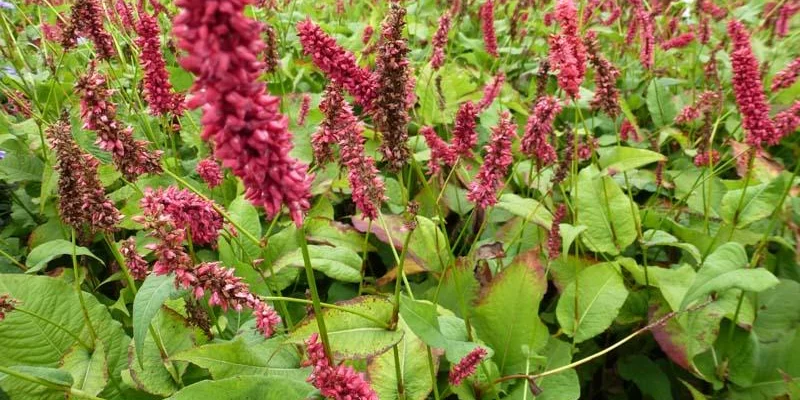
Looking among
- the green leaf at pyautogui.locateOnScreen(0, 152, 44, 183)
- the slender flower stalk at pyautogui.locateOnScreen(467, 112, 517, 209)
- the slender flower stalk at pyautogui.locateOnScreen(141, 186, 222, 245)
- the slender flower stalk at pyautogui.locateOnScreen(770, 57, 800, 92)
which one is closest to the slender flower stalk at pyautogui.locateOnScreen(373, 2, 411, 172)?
the slender flower stalk at pyautogui.locateOnScreen(467, 112, 517, 209)

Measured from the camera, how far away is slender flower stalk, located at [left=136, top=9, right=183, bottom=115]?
1880mm

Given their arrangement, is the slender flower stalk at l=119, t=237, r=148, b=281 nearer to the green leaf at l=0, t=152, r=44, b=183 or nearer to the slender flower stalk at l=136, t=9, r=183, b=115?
the slender flower stalk at l=136, t=9, r=183, b=115

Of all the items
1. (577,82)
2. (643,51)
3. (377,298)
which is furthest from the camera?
(643,51)

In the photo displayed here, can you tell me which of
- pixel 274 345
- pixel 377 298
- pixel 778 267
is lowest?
pixel 778 267

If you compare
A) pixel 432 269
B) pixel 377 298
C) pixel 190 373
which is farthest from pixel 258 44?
pixel 432 269

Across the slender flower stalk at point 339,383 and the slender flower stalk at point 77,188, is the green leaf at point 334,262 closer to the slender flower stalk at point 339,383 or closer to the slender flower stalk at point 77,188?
the slender flower stalk at point 77,188

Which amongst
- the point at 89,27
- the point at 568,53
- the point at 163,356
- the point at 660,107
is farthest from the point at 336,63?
the point at 660,107

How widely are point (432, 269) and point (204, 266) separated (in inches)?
44.6

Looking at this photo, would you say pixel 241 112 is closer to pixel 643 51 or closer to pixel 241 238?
pixel 241 238

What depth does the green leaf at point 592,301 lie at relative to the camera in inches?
76.1

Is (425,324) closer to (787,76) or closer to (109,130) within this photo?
(109,130)

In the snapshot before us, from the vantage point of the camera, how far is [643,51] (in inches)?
135

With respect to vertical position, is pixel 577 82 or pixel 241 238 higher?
pixel 577 82

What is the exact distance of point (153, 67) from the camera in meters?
1.92
